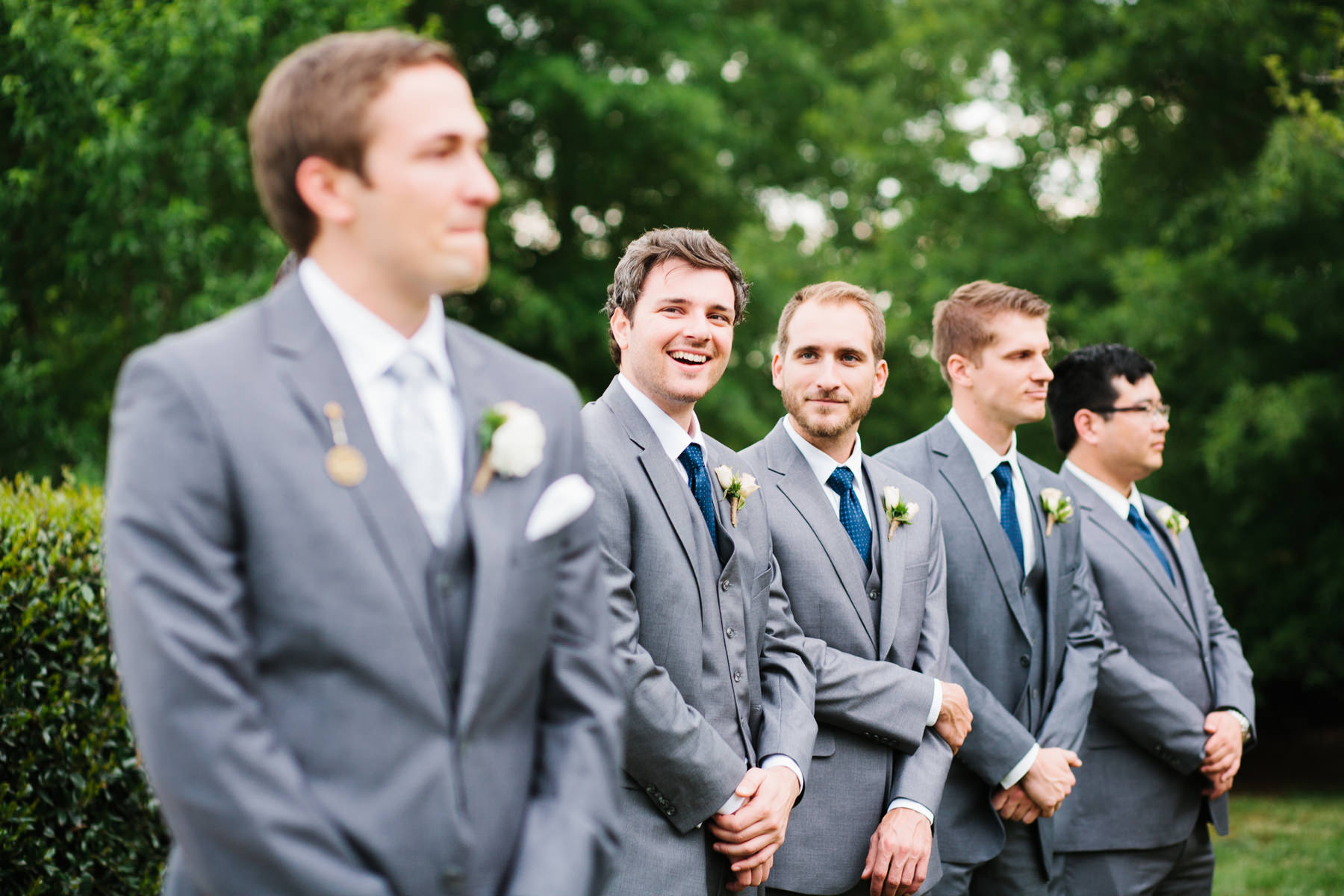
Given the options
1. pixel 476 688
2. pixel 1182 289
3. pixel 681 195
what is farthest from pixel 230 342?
pixel 681 195

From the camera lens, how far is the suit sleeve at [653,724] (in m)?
2.94

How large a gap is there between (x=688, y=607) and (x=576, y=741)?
3.72 feet

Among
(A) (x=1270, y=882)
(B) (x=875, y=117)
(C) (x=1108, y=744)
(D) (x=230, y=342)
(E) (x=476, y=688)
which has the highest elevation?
(B) (x=875, y=117)

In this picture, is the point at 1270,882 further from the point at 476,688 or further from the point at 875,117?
the point at 875,117

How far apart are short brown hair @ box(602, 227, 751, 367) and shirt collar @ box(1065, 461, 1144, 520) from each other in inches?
93.9

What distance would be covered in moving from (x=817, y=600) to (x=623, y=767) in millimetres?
1032

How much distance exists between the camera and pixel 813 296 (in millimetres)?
4145

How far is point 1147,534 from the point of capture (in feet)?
17.2

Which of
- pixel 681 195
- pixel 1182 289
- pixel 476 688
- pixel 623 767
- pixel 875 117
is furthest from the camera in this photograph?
pixel 681 195

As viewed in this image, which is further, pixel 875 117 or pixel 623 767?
pixel 875 117

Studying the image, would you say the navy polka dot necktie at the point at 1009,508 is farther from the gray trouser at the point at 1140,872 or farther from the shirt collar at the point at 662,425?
the shirt collar at the point at 662,425

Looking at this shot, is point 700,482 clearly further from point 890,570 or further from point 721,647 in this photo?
point 890,570

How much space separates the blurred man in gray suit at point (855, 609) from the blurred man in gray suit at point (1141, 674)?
121 cm

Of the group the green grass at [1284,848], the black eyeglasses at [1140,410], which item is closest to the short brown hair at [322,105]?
the black eyeglasses at [1140,410]
